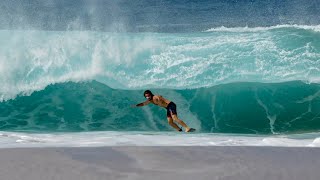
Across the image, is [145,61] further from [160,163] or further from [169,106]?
[160,163]

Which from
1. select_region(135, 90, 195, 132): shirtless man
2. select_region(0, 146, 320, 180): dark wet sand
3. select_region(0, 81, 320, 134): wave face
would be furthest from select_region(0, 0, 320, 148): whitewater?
select_region(0, 146, 320, 180): dark wet sand

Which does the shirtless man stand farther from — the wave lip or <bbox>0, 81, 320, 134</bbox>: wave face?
the wave lip

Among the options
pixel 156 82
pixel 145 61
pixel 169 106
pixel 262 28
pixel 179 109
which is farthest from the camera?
pixel 262 28

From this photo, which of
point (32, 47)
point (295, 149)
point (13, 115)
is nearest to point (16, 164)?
point (295, 149)

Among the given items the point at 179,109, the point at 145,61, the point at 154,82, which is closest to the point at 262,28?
the point at 145,61

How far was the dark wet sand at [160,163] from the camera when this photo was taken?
5000mm

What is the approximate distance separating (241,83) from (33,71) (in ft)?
16.1

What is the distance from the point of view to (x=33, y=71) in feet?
45.5

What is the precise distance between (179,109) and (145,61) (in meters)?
2.76

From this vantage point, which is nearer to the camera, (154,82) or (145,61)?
(154,82)

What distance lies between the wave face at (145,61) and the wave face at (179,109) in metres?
0.41

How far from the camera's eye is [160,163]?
217 inches

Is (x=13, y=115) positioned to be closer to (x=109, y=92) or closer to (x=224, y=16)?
(x=109, y=92)

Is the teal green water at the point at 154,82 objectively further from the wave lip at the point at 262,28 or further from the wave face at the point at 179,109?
the wave lip at the point at 262,28
